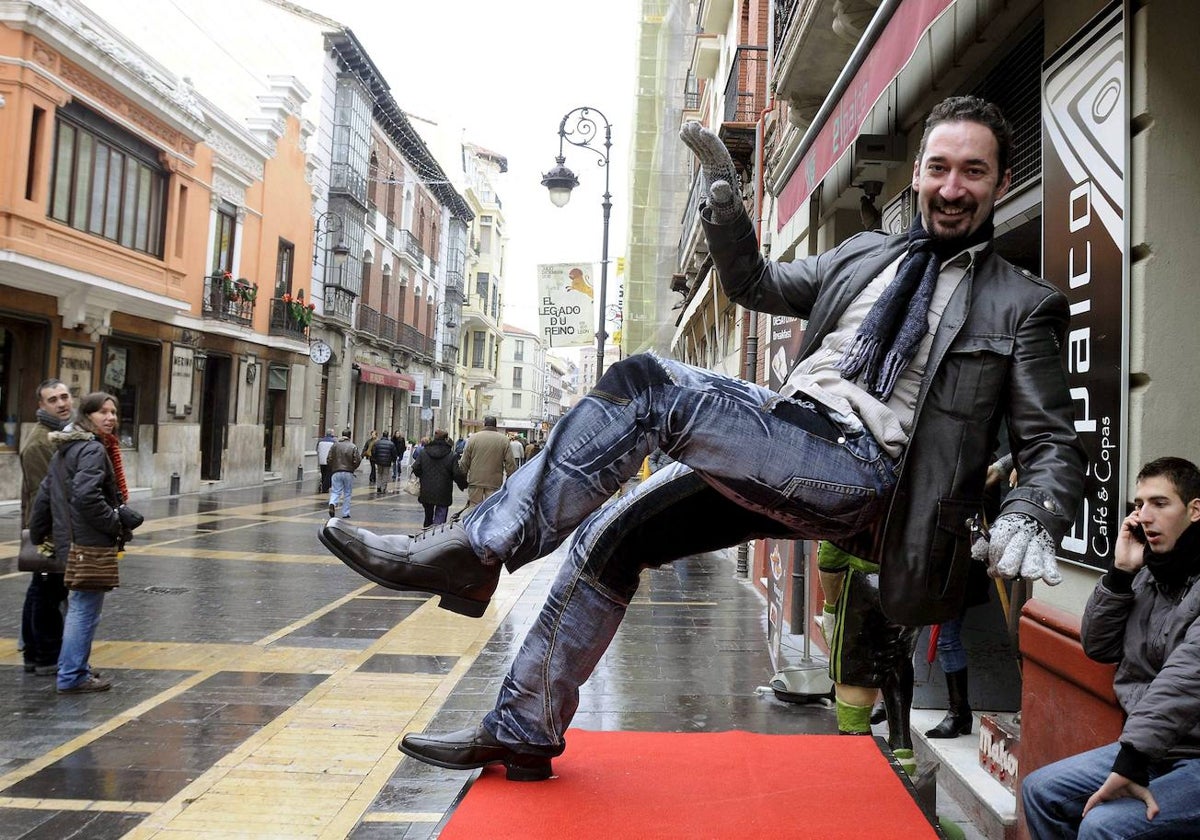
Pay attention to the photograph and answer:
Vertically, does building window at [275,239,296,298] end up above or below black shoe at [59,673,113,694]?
above

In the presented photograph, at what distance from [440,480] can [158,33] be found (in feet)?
52.1

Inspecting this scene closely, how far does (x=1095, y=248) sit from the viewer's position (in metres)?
3.01

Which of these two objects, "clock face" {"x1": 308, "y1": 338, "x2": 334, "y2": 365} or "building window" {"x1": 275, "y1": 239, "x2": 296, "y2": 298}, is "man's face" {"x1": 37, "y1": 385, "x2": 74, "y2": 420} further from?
"clock face" {"x1": 308, "y1": 338, "x2": 334, "y2": 365}

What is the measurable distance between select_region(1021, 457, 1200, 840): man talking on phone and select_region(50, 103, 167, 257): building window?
18.1m

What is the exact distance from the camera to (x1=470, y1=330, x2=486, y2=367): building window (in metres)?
58.1

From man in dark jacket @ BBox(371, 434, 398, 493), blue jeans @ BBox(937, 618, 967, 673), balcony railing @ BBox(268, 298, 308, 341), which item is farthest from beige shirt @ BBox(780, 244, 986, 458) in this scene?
balcony railing @ BBox(268, 298, 308, 341)

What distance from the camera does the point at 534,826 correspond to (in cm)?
222

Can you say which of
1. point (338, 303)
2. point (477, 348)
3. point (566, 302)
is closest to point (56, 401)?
point (566, 302)

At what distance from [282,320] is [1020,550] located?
85.9 feet

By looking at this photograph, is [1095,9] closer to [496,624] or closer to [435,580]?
[435,580]

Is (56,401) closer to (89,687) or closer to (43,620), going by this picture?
(43,620)

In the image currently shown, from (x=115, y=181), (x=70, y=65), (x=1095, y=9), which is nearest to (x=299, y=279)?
(x=115, y=181)

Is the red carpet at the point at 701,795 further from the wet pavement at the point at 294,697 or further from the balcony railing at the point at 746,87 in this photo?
the balcony railing at the point at 746,87

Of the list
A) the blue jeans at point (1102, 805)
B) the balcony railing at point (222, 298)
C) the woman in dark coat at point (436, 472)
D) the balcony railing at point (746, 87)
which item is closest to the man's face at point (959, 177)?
the blue jeans at point (1102, 805)
